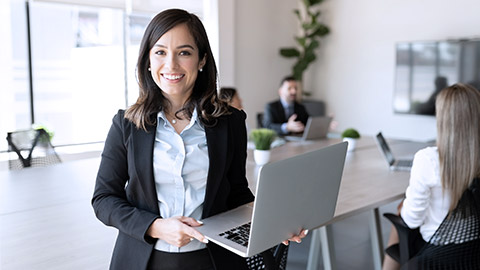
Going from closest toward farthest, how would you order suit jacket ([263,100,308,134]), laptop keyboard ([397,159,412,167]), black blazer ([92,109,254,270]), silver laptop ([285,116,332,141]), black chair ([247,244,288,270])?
black blazer ([92,109,254,270]) → black chair ([247,244,288,270]) → laptop keyboard ([397,159,412,167]) → silver laptop ([285,116,332,141]) → suit jacket ([263,100,308,134])

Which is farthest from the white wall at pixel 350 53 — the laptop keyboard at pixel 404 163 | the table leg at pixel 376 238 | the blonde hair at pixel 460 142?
the blonde hair at pixel 460 142

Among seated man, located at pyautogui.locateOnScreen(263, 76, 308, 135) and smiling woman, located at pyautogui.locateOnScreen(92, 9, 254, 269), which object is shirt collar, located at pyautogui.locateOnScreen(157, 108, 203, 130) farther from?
seated man, located at pyautogui.locateOnScreen(263, 76, 308, 135)

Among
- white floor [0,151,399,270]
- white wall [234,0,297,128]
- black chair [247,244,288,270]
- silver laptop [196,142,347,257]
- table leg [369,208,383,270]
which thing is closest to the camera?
silver laptop [196,142,347,257]

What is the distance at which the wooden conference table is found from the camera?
6.10 feet

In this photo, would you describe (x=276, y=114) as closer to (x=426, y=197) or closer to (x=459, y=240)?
(x=426, y=197)

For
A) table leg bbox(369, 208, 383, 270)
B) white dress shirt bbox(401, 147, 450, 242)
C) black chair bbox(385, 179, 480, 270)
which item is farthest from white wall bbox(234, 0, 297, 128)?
black chair bbox(385, 179, 480, 270)

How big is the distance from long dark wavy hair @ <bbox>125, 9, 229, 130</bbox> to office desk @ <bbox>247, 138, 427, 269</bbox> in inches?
34.4

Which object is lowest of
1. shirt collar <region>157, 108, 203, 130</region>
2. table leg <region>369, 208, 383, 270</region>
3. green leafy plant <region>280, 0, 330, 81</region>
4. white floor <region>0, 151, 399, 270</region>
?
white floor <region>0, 151, 399, 270</region>

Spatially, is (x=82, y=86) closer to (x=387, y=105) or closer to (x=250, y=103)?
(x=250, y=103)

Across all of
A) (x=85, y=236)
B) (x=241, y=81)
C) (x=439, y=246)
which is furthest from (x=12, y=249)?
(x=241, y=81)

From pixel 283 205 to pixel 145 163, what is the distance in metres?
0.41

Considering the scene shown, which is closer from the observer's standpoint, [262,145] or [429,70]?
[262,145]

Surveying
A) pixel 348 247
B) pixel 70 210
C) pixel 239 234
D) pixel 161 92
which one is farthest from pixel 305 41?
pixel 239 234

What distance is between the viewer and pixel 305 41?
7.39m
